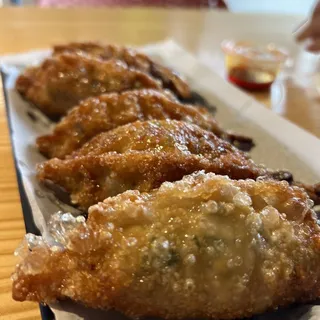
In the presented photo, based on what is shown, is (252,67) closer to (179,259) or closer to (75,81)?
(75,81)

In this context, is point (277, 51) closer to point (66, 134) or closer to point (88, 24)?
point (88, 24)

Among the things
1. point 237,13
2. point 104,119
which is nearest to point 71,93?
point 104,119

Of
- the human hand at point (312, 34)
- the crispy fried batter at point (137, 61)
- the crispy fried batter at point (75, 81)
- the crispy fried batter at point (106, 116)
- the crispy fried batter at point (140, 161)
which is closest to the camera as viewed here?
the crispy fried batter at point (140, 161)

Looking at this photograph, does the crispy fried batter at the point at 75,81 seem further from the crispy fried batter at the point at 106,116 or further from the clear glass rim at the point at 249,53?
the clear glass rim at the point at 249,53

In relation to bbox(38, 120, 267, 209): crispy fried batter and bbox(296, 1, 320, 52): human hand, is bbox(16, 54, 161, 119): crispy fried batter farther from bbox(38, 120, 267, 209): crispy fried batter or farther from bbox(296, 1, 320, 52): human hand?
bbox(296, 1, 320, 52): human hand

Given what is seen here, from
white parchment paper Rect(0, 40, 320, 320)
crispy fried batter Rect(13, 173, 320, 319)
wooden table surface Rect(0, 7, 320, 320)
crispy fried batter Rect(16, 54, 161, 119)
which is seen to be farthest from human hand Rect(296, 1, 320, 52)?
crispy fried batter Rect(13, 173, 320, 319)

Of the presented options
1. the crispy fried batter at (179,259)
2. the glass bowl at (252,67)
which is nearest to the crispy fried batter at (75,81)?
the glass bowl at (252,67)

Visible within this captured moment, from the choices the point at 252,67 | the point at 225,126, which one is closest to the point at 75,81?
the point at 225,126
